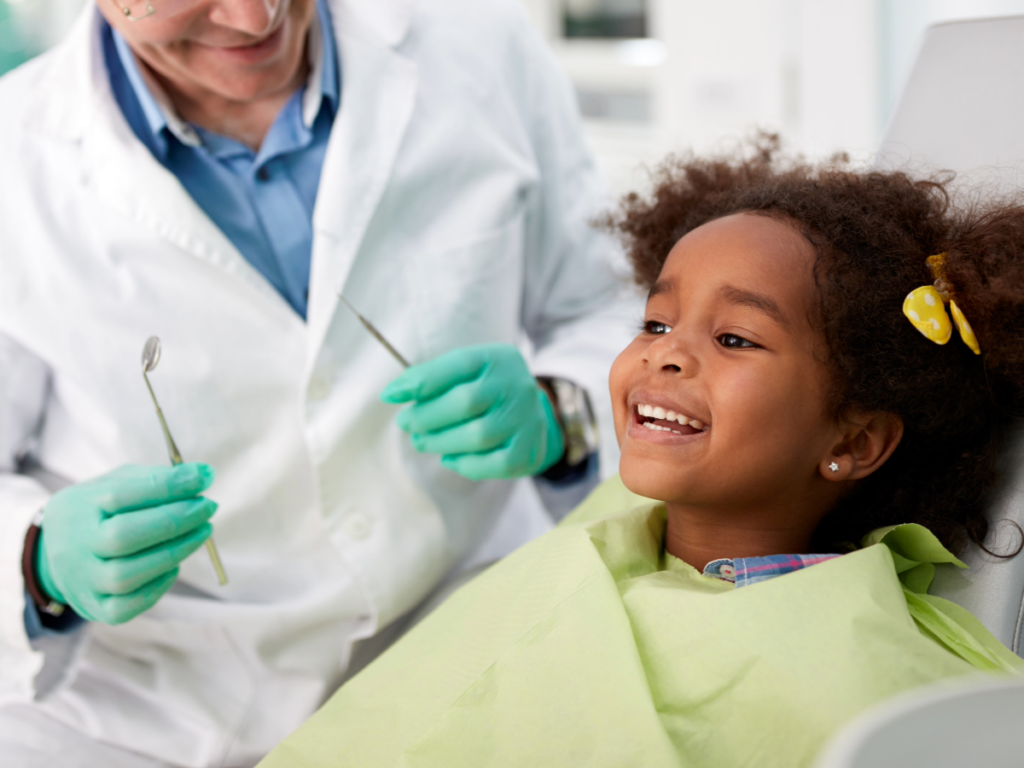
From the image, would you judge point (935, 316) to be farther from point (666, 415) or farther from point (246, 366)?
point (246, 366)

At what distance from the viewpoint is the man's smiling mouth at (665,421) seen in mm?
879

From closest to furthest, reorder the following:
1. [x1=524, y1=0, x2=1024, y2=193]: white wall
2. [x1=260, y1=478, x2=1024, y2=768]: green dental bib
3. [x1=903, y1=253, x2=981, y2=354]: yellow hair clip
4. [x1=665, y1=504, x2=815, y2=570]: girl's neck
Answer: [x1=260, y1=478, x2=1024, y2=768]: green dental bib → [x1=903, y1=253, x2=981, y2=354]: yellow hair clip → [x1=665, y1=504, x2=815, y2=570]: girl's neck → [x1=524, y1=0, x2=1024, y2=193]: white wall

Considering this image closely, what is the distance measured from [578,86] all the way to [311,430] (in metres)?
3.27

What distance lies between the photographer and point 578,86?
13.3 feet

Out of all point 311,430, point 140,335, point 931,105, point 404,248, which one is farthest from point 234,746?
point 931,105

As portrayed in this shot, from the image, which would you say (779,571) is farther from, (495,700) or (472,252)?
(472,252)

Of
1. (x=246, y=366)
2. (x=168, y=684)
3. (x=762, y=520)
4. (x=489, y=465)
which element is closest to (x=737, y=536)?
(x=762, y=520)

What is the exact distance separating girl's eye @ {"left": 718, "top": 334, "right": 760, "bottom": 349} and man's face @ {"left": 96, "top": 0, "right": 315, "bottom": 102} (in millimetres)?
653

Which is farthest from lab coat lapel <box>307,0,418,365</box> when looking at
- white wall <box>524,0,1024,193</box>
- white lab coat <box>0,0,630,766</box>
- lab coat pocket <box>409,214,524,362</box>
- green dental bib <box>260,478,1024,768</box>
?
white wall <box>524,0,1024,193</box>

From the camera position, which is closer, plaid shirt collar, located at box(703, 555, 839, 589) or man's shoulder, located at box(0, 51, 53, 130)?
plaid shirt collar, located at box(703, 555, 839, 589)

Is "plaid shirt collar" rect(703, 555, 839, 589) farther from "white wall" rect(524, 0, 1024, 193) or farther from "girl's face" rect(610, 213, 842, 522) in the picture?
"white wall" rect(524, 0, 1024, 193)

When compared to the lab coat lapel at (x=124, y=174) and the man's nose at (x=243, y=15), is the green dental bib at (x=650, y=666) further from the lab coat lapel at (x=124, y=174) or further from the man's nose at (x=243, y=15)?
the man's nose at (x=243, y=15)

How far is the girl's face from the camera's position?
0.85 meters

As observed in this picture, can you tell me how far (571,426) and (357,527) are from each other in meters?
0.37
